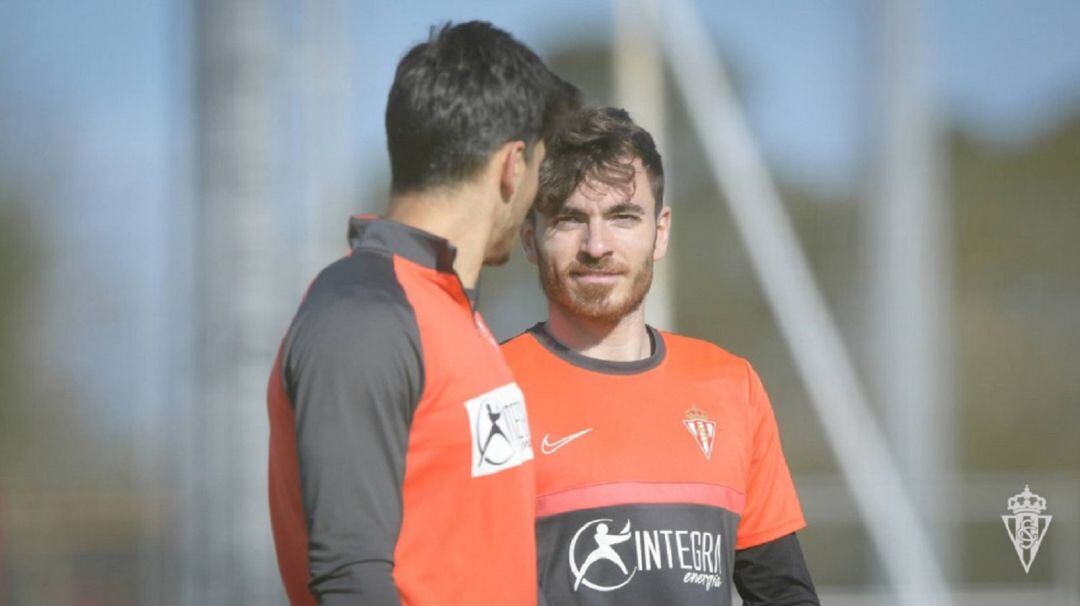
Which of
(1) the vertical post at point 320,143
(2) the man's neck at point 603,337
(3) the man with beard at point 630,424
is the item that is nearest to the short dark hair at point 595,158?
(3) the man with beard at point 630,424

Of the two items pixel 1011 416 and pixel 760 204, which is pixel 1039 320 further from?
pixel 760 204

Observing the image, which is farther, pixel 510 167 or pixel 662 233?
pixel 662 233

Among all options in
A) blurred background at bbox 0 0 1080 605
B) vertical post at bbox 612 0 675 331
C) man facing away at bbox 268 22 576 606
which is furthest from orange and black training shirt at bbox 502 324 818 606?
vertical post at bbox 612 0 675 331

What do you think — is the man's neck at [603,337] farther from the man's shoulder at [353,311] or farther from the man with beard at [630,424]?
the man's shoulder at [353,311]

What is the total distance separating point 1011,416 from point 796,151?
1116mm

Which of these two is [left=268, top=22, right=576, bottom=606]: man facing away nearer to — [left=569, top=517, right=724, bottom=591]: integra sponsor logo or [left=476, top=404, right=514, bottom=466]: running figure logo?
[left=476, top=404, right=514, bottom=466]: running figure logo

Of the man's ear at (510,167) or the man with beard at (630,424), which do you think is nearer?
the man's ear at (510,167)

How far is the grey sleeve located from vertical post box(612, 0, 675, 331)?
3248 mm

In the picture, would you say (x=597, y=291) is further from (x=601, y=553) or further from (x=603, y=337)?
(x=601, y=553)

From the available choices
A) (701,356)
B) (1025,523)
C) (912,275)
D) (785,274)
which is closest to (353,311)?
(701,356)

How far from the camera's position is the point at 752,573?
1920mm

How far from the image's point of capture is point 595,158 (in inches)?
77.7

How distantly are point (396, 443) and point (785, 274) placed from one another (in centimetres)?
349

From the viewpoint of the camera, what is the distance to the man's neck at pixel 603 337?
197cm
